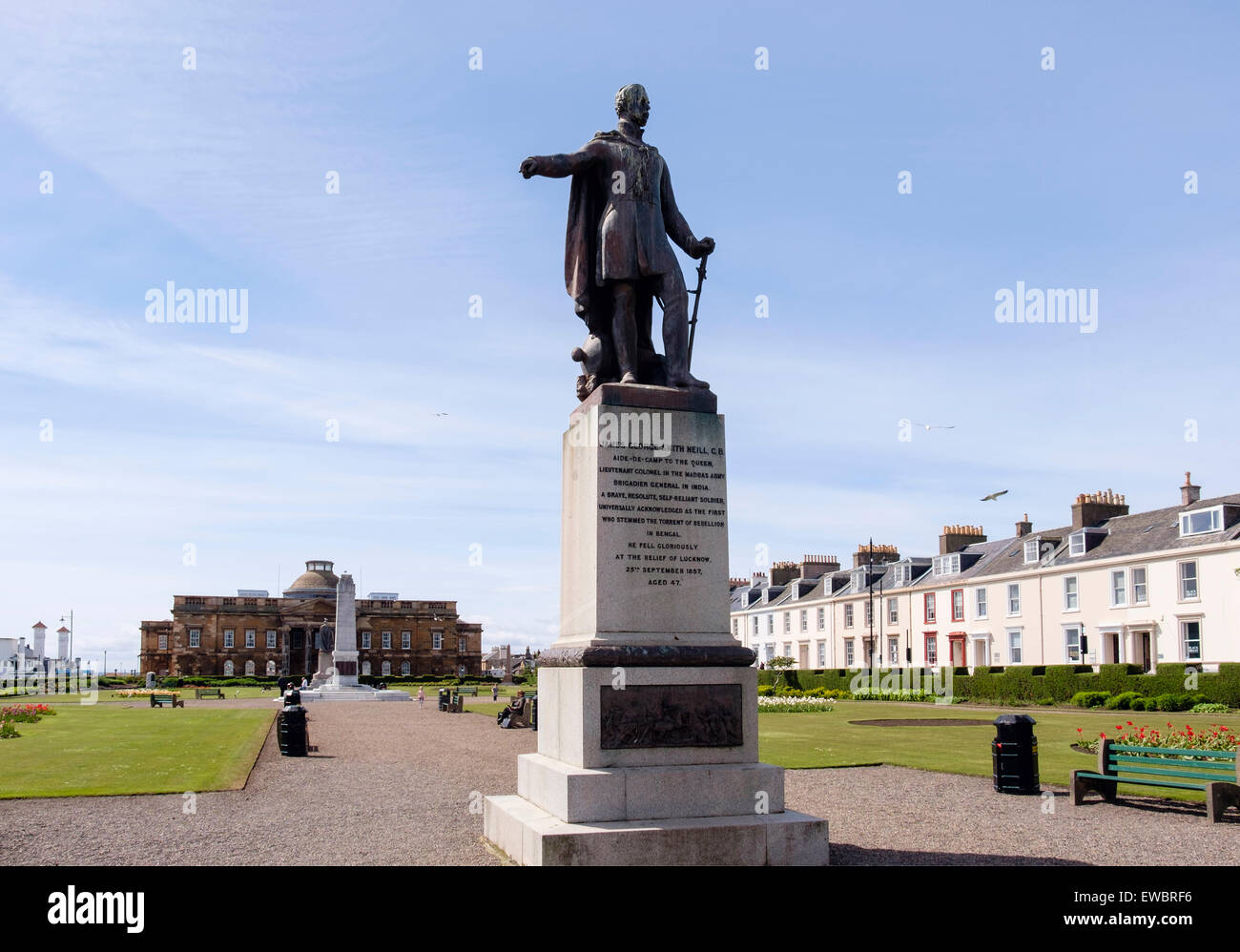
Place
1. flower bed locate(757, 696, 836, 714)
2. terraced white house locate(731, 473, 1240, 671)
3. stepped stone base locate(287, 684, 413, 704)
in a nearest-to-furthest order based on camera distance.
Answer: flower bed locate(757, 696, 836, 714)
terraced white house locate(731, 473, 1240, 671)
stepped stone base locate(287, 684, 413, 704)

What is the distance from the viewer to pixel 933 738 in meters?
24.3

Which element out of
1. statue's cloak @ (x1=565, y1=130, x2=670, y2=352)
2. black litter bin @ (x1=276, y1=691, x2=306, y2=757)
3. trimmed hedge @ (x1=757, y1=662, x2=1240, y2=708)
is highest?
statue's cloak @ (x1=565, y1=130, x2=670, y2=352)

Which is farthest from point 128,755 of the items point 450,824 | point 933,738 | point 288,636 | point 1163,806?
point 288,636

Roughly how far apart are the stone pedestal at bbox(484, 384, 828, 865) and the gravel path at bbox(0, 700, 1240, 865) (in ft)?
4.23

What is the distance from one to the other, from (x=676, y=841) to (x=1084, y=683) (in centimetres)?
3753

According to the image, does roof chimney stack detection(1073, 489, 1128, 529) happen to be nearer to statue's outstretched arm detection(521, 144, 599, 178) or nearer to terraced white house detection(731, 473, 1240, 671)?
terraced white house detection(731, 473, 1240, 671)

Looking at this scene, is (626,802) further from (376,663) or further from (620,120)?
(376,663)

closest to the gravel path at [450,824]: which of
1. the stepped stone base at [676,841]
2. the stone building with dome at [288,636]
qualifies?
the stepped stone base at [676,841]

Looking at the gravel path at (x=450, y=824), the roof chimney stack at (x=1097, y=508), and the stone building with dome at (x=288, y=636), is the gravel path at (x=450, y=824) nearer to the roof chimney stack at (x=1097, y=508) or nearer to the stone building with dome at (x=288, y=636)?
the roof chimney stack at (x=1097, y=508)

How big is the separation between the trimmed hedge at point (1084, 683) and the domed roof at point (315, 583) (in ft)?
296

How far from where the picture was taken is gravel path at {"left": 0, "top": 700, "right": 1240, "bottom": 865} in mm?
9891

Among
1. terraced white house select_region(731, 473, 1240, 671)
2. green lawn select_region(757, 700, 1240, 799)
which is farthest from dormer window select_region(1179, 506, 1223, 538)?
green lawn select_region(757, 700, 1240, 799)
